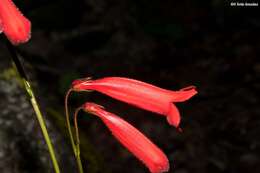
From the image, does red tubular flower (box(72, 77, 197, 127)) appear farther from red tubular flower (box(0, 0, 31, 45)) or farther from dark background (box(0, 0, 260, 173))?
dark background (box(0, 0, 260, 173))

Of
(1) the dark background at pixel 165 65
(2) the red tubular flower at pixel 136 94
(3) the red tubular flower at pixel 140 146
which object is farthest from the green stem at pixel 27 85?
(1) the dark background at pixel 165 65

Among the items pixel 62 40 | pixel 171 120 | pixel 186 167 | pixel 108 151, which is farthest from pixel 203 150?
pixel 62 40

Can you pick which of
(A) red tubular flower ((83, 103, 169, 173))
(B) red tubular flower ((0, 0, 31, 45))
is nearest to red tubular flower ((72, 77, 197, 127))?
(A) red tubular flower ((83, 103, 169, 173))

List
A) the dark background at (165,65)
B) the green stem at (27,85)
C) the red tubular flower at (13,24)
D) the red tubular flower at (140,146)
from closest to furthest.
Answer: the red tubular flower at (13,24) → the green stem at (27,85) → the red tubular flower at (140,146) → the dark background at (165,65)

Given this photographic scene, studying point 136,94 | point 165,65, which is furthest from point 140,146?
point 165,65

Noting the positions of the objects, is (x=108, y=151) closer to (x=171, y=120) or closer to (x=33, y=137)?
(x=33, y=137)

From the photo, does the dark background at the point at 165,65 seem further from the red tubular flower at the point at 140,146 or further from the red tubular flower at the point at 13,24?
the red tubular flower at the point at 13,24

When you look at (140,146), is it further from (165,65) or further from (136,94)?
(165,65)
